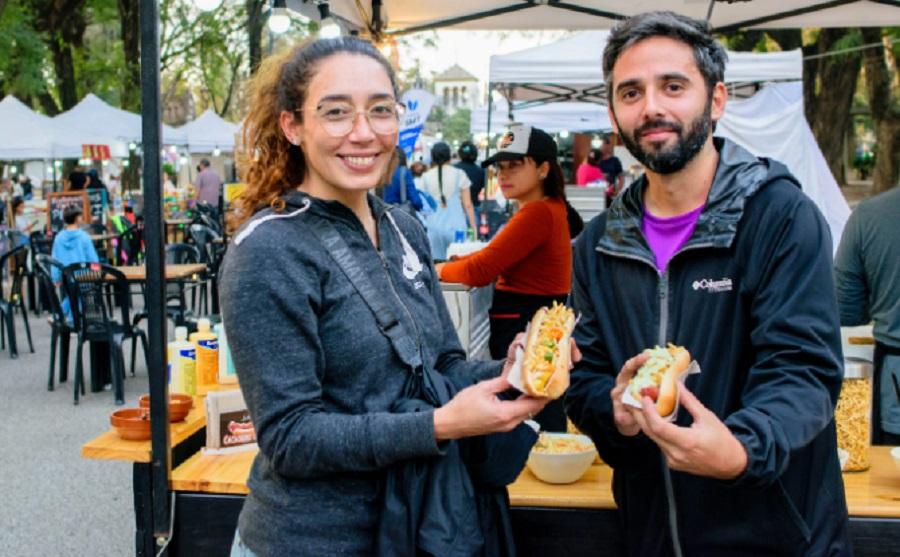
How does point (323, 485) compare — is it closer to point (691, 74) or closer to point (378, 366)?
point (378, 366)

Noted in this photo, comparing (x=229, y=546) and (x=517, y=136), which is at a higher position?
(x=517, y=136)

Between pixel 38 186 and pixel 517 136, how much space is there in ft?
132

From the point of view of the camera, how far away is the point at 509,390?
2.06 meters

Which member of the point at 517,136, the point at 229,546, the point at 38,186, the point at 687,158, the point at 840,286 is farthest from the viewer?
the point at 38,186

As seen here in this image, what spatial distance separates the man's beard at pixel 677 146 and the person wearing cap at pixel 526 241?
316 centimetres

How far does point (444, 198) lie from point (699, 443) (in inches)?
426

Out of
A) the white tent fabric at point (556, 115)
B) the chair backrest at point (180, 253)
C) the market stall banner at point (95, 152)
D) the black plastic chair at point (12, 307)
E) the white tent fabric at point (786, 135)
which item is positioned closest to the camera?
the white tent fabric at point (786, 135)

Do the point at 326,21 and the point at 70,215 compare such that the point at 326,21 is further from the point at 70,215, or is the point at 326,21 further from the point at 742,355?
the point at 70,215

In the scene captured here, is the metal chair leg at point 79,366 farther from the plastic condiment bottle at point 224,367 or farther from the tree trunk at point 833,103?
the tree trunk at point 833,103

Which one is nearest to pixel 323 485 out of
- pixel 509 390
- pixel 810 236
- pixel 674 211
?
pixel 509 390

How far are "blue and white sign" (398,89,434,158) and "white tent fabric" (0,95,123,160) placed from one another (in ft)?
40.5

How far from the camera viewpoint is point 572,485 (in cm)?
297

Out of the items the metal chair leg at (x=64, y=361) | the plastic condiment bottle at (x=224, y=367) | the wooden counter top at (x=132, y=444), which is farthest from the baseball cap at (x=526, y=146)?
the metal chair leg at (x=64, y=361)

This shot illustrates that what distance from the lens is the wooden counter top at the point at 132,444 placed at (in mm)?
3062
